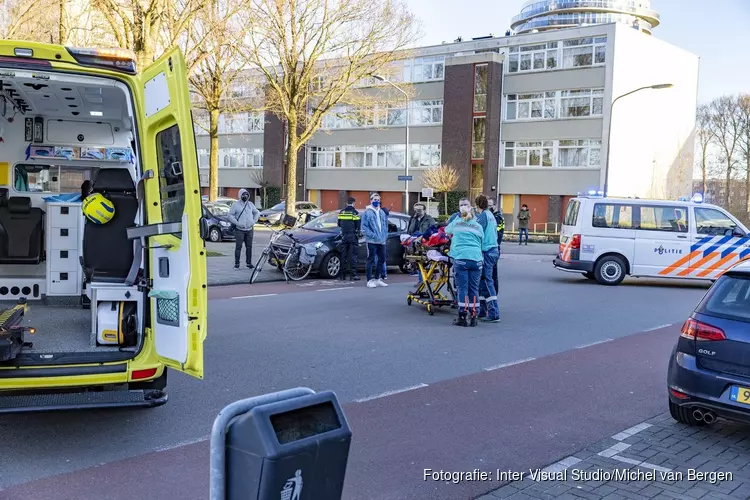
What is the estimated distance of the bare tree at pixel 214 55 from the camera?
20344 millimetres

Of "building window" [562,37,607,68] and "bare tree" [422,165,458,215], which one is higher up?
"building window" [562,37,607,68]

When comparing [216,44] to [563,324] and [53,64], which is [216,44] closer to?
[563,324]

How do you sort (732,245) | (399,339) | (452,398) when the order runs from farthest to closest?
(732,245) → (399,339) → (452,398)

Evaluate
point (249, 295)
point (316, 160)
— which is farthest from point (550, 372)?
point (316, 160)

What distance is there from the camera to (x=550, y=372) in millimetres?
7949

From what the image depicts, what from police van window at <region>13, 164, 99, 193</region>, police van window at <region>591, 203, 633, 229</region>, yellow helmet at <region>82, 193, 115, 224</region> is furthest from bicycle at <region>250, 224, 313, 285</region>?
yellow helmet at <region>82, 193, 115, 224</region>

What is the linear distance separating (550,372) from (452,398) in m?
1.70

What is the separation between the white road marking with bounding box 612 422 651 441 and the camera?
5.72 metres

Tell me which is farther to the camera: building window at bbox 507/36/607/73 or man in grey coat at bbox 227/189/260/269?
building window at bbox 507/36/607/73

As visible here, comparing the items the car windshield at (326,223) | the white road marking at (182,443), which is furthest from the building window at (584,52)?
the white road marking at (182,443)

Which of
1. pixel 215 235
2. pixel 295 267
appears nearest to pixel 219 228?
pixel 215 235

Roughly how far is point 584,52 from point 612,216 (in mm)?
30053

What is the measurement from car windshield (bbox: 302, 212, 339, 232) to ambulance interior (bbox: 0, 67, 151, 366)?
9.28 m

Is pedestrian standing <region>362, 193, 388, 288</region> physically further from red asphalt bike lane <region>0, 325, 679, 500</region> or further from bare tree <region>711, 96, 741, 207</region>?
bare tree <region>711, 96, 741, 207</region>
